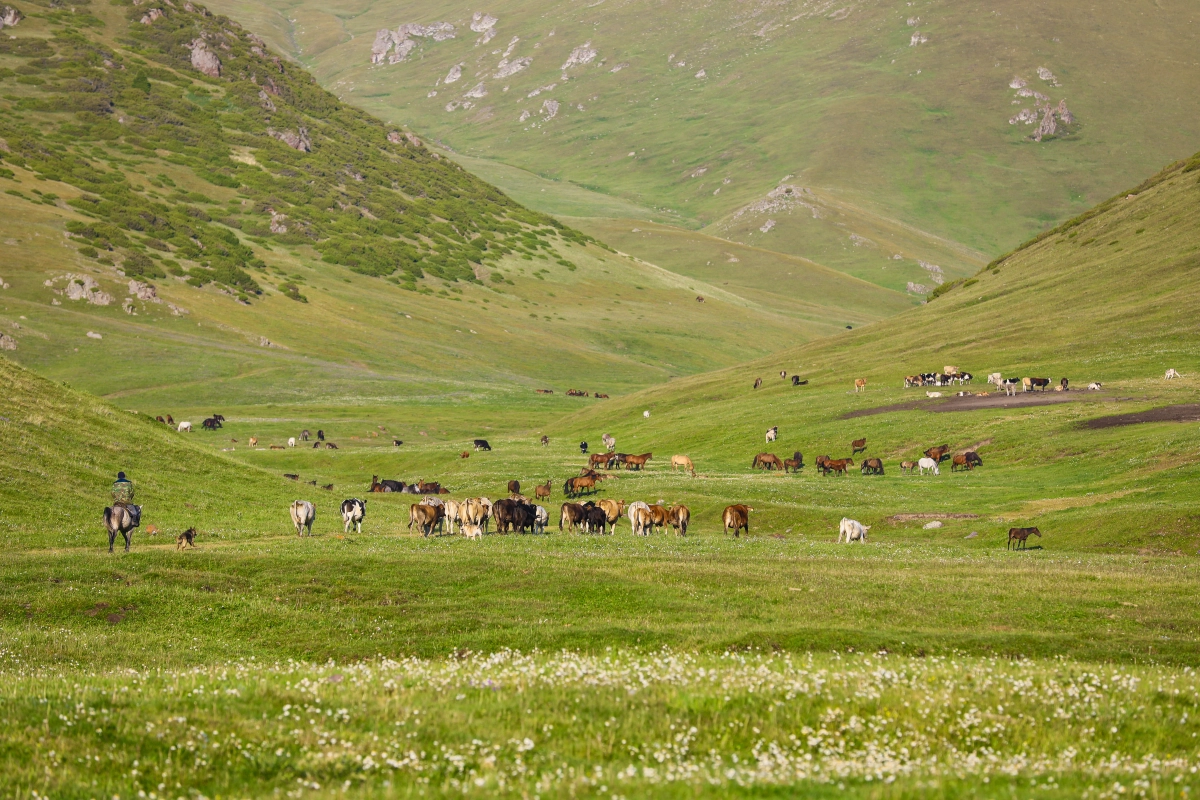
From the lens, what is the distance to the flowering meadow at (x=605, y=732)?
11.7m

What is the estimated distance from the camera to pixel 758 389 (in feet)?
351

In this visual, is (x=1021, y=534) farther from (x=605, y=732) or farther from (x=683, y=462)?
(x=605, y=732)

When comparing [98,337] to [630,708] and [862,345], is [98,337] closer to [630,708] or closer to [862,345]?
[862,345]

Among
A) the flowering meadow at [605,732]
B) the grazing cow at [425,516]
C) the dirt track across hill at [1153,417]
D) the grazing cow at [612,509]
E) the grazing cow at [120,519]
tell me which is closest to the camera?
the flowering meadow at [605,732]

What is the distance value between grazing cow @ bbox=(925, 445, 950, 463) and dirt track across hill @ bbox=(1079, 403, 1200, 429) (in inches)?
353

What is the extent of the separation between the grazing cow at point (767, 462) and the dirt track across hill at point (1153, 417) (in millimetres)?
20564

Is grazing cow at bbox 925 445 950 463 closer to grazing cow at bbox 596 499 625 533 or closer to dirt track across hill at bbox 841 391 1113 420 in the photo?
dirt track across hill at bbox 841 391 1113 420

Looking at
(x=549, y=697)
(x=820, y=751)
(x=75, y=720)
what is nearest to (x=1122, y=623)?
(x=820, y=751)

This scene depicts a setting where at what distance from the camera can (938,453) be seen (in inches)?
2630

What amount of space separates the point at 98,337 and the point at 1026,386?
119 meters

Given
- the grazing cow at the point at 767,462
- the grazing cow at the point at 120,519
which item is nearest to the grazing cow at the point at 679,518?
the grazing cow at the point at 120,519

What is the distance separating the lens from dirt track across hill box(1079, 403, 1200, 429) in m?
61.7

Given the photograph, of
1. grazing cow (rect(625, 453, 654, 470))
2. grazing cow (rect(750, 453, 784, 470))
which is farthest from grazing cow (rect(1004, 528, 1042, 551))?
grazing cow (rect(625, 453, 654, 470))

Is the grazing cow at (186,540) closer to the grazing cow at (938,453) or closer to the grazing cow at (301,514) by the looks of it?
the grazing cow at (301,514)
